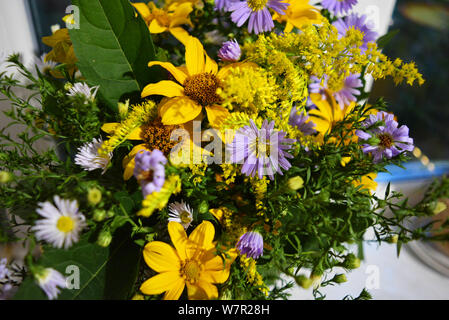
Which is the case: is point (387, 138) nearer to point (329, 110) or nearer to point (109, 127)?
point (329, 110)

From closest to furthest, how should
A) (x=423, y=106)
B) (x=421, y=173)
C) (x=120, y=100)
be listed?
(x=120, y=100)
(x=421, y=173)
(x=423, y=106)

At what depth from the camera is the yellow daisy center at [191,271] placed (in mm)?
352

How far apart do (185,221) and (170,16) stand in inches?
10.9

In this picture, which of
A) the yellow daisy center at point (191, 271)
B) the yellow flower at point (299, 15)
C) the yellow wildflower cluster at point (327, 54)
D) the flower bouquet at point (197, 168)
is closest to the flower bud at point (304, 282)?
the flower bouquet at point (197, 168)

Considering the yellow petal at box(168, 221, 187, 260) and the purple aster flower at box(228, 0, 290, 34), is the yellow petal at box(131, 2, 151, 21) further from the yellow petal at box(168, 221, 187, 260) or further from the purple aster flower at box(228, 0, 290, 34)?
the yellow petal at box(168, 221, 187, 260)

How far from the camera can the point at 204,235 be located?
35 centimetres

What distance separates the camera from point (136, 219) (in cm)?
37

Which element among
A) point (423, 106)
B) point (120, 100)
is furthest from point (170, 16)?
point (423, 106)

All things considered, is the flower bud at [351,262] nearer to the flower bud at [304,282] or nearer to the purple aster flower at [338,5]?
the flower bud at [304,282]

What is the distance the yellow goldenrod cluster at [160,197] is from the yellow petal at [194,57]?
153 mm

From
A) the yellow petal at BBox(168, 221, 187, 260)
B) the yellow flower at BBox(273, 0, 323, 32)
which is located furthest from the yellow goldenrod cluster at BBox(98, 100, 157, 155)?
the yellow flower at BBox(273, 0, 323, 32)

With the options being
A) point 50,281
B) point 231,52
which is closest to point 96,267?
point 50,281
